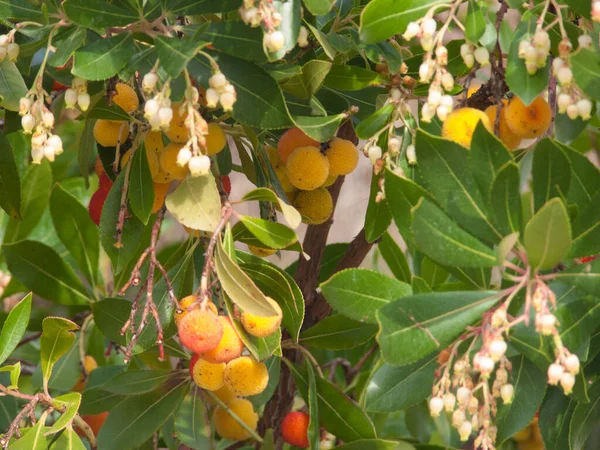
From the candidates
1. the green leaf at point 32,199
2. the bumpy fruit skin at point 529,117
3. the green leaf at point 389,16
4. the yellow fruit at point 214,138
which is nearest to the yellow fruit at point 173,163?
the yellow fruit at point 214,138

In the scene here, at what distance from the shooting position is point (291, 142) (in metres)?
1.02

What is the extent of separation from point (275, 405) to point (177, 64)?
740 millimetres

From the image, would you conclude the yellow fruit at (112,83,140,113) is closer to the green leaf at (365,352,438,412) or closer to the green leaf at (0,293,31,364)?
the green leaf at (0,293,31,364)

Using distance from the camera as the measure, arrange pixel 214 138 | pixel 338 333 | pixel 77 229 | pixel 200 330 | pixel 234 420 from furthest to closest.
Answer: pixel 77 229 → pixel 234 420 → pixel 338 333 → pixel 214 138 → pixel 200 330

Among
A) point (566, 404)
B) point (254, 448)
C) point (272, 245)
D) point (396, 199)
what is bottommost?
point (254, 448)

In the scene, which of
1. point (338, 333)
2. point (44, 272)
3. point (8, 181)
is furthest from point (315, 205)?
point (44, 272)

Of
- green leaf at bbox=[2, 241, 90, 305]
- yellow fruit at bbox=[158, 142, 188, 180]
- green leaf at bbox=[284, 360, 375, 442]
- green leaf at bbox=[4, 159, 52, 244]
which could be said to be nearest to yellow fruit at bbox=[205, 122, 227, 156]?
yellow fruit at bbox=[158, 142, 188, 180]

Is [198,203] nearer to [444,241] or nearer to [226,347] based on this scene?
[226,347]

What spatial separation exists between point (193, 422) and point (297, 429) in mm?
153

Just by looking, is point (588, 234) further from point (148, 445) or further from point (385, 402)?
point (148, 445)

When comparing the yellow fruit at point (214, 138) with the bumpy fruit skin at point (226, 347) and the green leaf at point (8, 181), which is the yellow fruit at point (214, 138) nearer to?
the bumpy fruit skin at point (226, 347)

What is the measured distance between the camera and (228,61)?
851 millimetres

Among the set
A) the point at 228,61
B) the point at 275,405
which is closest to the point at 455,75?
the point at 228,61

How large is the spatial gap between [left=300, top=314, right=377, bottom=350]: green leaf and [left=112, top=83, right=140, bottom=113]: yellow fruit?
380 mm
